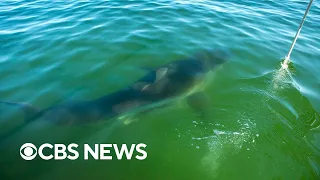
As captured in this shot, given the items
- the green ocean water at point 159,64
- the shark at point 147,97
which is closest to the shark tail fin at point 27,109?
the shark at point 147,97

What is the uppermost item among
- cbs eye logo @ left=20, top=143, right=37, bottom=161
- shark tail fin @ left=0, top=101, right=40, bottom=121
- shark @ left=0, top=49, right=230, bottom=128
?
shark @ left=0, top=49, right=230, bottom=128

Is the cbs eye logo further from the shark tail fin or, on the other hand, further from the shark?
the shark tail fin

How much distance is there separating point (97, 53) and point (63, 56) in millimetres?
1225

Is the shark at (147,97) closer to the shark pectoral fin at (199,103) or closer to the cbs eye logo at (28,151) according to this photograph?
the shark pectoral fin at (199,103)

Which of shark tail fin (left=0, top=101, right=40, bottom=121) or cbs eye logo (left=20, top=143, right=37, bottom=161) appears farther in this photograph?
shark tail fin (left=0, top=101, right=40, bottom=121)

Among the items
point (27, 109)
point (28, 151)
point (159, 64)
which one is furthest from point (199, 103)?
point (27, 109)

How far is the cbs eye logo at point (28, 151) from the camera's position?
618 cm

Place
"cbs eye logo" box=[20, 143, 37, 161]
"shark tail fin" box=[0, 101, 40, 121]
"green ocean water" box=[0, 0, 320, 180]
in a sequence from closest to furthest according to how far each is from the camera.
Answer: "green ocean water" box=[0, 0, 320, 180]
"cbs eye logo" box=[20, 143, 37, 161]
"shark tail fin" box=[0, 101, 40, 121]

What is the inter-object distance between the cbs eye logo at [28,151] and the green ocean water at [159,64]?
11 centimetres

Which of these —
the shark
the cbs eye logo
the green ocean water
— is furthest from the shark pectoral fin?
the cbs eye logo

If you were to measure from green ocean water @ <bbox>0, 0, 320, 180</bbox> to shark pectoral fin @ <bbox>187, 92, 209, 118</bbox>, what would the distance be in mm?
206

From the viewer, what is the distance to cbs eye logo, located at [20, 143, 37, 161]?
6.18 m

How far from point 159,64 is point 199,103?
8.33 ft

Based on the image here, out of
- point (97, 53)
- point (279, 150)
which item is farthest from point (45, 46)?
point (279, 150)
